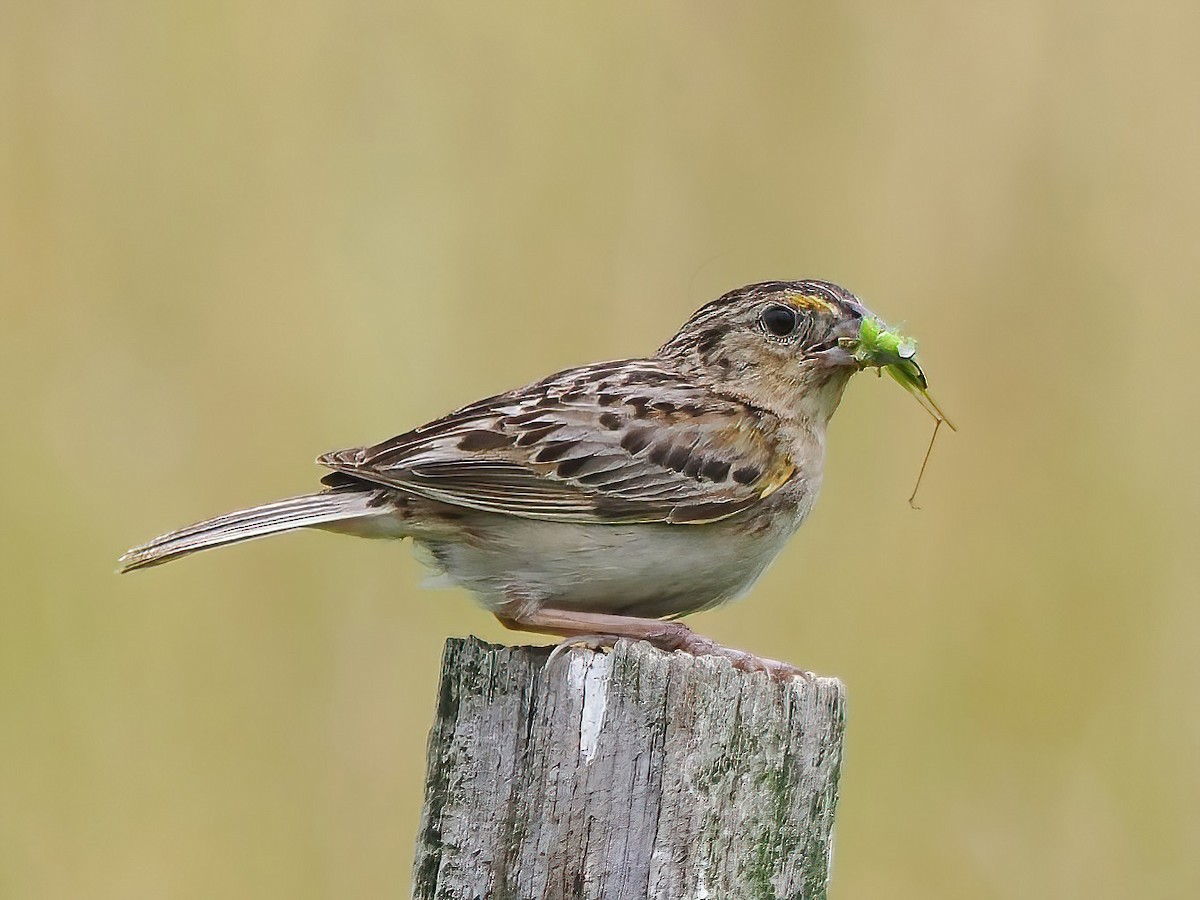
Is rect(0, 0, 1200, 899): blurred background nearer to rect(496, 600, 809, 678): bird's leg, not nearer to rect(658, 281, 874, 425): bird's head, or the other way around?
rect(658, 281, 874, 425): bird's head

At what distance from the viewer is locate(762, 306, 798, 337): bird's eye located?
5391mm

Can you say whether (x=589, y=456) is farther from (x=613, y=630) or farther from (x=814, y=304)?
(x=814, y=304)

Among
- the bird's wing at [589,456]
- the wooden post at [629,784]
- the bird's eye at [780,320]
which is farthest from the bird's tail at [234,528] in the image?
the bird's eye at [780,320]

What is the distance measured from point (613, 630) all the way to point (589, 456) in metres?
0.54

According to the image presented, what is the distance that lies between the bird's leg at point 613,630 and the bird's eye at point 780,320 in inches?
45.5

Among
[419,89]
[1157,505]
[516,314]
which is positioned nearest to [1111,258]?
[1157,505]

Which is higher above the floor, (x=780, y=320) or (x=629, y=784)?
(x=780, y=320)

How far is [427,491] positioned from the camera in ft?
15.7

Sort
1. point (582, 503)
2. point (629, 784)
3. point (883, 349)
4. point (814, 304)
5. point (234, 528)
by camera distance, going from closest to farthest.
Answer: point (629, 784) → point (234, 528) → point (582, 503) → point (883, 349) → point (814, 304)

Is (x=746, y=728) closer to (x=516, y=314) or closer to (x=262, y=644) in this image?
(x=262, y=644)

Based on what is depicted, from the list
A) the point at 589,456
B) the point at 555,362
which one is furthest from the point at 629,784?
the point at 555,362

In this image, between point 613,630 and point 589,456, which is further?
point 589,456

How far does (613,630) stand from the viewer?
4.69 m

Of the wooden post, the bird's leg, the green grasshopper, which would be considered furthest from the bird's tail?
the green grasshopper
